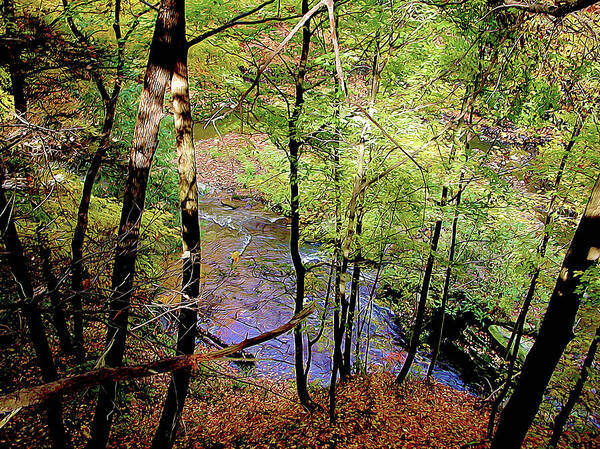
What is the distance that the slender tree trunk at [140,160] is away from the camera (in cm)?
369

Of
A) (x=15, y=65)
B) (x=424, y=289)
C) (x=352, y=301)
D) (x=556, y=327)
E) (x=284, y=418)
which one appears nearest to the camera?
(x=556, y=327)

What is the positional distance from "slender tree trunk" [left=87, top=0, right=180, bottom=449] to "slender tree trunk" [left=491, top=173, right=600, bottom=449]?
4462mm

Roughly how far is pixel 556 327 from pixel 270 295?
33.7ft

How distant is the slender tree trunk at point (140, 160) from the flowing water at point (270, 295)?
3.89 metres

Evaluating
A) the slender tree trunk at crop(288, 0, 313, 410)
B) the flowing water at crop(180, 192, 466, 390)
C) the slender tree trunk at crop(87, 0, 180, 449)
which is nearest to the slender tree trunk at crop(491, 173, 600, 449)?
the slender tree trunk at crop(288, 0, 313, 410)

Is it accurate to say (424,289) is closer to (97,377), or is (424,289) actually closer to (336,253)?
(336,253)

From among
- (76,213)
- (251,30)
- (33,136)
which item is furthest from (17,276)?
(251,30)

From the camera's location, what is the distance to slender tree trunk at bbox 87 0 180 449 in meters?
3.69

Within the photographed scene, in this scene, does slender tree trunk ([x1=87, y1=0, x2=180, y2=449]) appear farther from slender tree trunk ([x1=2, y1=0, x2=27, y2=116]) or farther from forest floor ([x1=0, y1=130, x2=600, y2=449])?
forest floor ([x1=0, y1=130, x2=600, y2=449])

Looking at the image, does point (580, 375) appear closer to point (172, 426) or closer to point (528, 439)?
point (528, 439)

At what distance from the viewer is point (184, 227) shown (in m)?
4.31

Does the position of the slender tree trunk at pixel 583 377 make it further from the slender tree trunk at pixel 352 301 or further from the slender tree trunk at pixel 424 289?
the slender tree trunk at pixel 352 301

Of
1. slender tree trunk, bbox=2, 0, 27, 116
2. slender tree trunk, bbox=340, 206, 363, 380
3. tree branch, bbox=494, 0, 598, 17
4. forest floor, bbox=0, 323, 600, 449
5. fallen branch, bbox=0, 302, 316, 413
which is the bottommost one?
forest floor, bbox=0, 323, 600, 449

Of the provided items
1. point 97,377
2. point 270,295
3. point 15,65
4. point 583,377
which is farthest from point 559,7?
point 270,295
